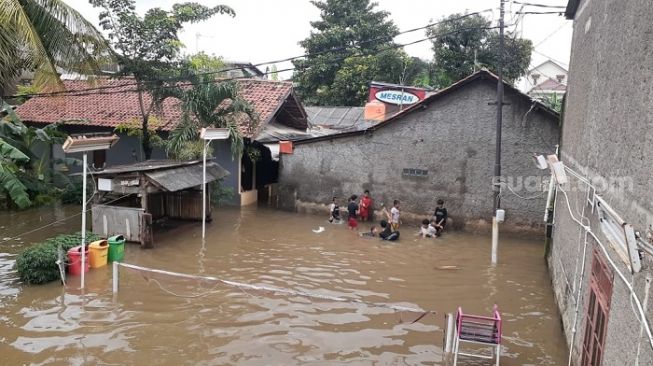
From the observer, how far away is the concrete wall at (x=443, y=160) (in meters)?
16.0

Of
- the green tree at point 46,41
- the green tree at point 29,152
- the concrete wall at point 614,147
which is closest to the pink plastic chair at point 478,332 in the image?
the concrete wall at point 614,147

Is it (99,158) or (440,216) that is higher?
(99,158)

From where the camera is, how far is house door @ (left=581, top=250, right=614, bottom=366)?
5.80 m

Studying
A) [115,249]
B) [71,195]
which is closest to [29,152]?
[71,195]

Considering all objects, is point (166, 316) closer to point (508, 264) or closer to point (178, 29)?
point (508, 264)

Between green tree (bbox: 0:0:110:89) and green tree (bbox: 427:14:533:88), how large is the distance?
733 inches

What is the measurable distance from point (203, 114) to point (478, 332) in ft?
40.8

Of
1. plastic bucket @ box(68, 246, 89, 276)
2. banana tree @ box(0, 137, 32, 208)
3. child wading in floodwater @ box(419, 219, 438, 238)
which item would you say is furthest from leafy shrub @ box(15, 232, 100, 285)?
child wading in floodwater @ box(419, 219, 438, 238)

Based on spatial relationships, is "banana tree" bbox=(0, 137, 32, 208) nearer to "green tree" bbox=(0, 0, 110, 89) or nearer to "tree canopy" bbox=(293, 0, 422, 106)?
"green tree" bbox=(0, 0, 110, 89)

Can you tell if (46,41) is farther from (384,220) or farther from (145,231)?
(384,220)

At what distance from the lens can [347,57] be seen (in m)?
33.2

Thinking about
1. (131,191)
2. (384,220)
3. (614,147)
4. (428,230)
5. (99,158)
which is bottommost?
(428,230)

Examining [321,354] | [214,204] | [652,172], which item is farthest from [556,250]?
[214,204]

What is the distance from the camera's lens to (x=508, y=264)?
13367 mm
